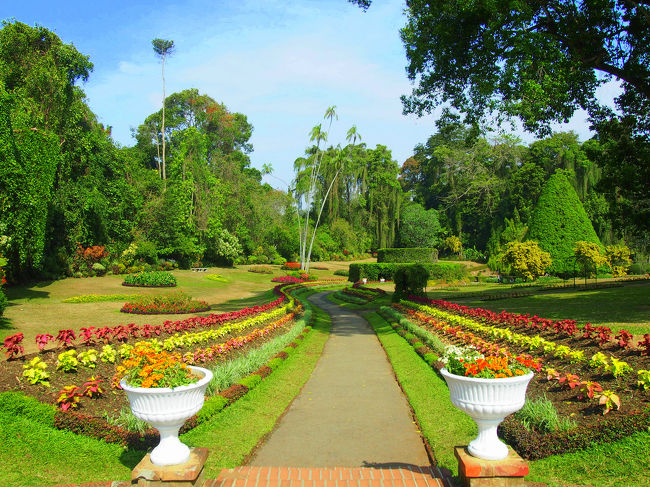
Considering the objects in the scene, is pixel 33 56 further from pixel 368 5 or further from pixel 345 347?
pixel 345 347

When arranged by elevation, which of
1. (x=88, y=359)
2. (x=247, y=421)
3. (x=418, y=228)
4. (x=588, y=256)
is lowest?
(x=247, y=421)

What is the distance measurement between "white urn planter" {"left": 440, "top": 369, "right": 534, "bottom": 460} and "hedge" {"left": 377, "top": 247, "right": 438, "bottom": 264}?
39077 mm

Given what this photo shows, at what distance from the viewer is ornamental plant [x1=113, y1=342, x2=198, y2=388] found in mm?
3672

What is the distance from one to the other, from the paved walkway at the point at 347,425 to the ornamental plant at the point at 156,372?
5.30 ft

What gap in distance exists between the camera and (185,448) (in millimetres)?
3738

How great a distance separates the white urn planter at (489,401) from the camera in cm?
356

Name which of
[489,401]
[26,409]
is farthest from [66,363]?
[489,401]

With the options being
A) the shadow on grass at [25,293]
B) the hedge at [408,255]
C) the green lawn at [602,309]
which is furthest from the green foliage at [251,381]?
the hedge at [408,255]

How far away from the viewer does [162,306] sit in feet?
57.0

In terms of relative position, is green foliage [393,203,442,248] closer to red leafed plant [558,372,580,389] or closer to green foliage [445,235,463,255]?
green foliage [445,235,463,255]

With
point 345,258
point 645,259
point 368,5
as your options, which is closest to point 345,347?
point 368,5

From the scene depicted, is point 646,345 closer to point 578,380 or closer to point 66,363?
point 578,380

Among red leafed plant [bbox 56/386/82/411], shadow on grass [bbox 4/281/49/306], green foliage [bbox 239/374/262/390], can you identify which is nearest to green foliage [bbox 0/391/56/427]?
red leafed plant [bbox 56/386/82/411]

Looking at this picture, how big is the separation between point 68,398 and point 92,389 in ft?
1.22
